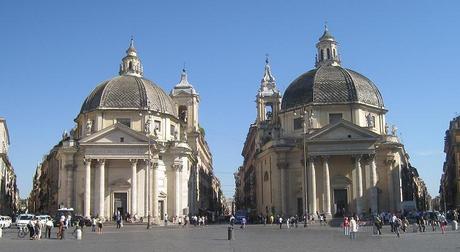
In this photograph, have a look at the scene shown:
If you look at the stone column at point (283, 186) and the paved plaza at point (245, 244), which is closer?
the paved plaza at point (245, 244)

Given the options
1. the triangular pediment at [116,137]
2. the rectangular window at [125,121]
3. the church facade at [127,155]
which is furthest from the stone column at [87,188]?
the rectangular window at [125,121]

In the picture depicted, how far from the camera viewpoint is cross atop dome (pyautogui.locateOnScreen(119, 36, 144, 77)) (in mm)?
80375

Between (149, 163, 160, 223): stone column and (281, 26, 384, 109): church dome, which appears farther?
(281, 26, 384, 109): church dome

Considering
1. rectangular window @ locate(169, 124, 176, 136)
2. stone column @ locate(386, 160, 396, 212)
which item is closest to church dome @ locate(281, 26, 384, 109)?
stone column @ locate(386, 160, 396, 212)

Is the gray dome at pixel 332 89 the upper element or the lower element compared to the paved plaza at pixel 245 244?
upper

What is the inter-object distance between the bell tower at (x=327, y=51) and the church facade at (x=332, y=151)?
9.4 inches

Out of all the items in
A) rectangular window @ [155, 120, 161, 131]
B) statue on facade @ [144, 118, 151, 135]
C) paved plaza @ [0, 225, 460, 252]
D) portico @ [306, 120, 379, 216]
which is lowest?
paved plaza @ [0, 225, 460, 252]

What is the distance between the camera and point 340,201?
6869 cm

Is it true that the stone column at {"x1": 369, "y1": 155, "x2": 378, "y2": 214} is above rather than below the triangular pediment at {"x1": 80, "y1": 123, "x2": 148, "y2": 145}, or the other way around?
below

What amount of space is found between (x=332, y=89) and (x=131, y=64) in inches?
1089

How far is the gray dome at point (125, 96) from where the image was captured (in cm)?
7238

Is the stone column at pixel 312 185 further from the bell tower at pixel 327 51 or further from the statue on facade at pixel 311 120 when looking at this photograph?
the bell tower at pixel 327 51

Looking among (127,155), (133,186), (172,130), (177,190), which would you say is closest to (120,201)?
(133,186)

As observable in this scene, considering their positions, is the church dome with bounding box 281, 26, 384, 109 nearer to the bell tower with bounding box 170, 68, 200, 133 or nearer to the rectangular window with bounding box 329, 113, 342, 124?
the rectangular window with bounding box 329, 113, 342, 124
